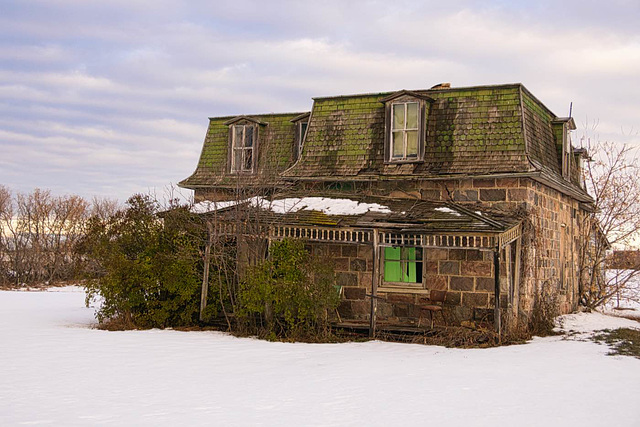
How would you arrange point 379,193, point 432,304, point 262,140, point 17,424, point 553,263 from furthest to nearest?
point 262,140 < point 553,263 < point 379,193 < point 432,304 < point 17,424

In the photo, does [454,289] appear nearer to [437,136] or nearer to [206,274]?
[437,136]

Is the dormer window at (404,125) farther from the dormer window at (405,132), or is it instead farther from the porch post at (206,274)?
the porch post at (206,274)

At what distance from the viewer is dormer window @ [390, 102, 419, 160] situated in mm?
16312

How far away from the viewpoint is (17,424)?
7348 mm

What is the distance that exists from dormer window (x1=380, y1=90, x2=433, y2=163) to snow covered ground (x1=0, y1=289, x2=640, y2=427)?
5.12 meters

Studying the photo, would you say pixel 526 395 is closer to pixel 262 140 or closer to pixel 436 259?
pixel 436 259

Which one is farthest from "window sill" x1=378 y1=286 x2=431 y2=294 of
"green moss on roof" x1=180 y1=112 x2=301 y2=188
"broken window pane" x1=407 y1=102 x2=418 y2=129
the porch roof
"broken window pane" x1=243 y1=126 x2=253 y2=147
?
"broken window pane" x1=243 y1=126 x2=253 y2=147

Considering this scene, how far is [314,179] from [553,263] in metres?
7.25

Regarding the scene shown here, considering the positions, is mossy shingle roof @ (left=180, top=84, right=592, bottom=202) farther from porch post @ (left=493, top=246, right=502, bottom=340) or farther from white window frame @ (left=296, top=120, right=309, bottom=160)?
porch post @ (left=493, top=246, right=502, bottom=340)

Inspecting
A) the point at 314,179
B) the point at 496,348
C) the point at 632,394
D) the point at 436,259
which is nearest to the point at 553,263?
the point at 436,259

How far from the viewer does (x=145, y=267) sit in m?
15.2

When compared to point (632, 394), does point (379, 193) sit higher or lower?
higher

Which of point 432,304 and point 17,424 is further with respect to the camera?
point 432,304

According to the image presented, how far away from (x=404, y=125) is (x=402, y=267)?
144 inches
